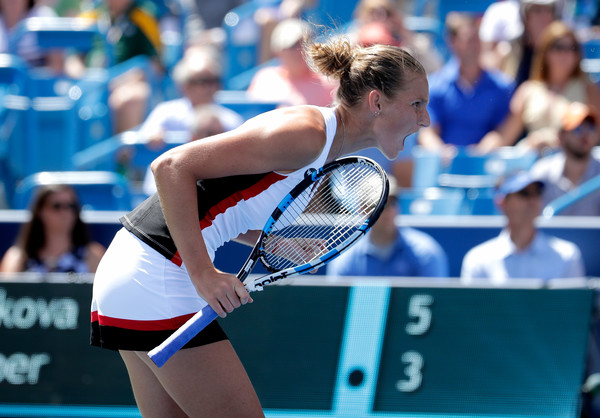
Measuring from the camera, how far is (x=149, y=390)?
8.31 ft

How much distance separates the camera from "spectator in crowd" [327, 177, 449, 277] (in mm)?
4777

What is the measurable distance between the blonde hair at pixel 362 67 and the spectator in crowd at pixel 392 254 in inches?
89.8

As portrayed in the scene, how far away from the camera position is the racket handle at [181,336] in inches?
90.6

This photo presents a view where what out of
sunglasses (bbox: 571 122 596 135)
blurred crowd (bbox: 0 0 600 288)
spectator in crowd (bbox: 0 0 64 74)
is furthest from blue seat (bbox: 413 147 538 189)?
spectator in crowd (bbox: 0 0 64 74)

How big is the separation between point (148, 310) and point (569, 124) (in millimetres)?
3693

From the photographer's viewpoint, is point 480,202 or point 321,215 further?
point 480,202

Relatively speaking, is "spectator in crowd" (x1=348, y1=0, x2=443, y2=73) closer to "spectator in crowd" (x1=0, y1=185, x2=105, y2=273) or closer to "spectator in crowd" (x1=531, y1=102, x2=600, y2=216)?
"spectator in crowd" (x1=531, y1=102, x2=600, y2=216)

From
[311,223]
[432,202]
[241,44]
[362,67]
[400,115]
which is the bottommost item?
[311,223]

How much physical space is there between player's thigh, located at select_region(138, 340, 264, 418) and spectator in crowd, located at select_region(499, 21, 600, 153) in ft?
13.0

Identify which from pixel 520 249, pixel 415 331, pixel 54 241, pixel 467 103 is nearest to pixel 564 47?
pixel 467 103

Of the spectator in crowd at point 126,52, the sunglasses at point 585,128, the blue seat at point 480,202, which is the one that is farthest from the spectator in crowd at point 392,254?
the spectator in crowd at point 126,52

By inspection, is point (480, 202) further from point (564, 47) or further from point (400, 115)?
point (400, 115)

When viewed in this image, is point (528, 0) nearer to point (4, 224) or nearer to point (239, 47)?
point (239, 47)

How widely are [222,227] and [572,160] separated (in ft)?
11.6
